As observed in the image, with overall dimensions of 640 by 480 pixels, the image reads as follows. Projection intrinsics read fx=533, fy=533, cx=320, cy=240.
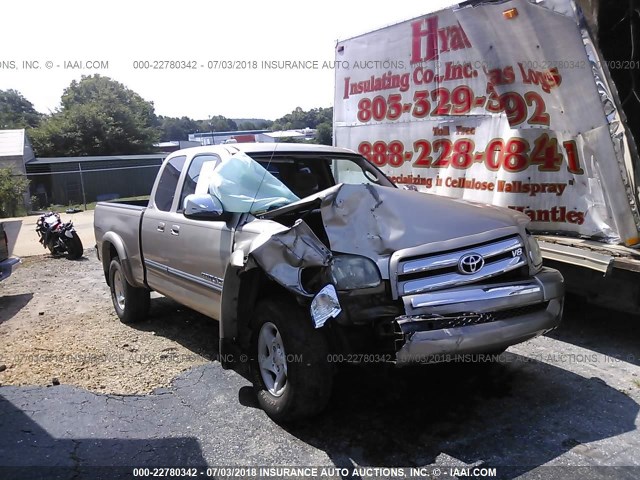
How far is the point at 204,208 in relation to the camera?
4004 millimetres

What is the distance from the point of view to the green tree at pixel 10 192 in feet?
69.4

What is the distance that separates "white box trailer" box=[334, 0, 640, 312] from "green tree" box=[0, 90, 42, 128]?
62.7 metres

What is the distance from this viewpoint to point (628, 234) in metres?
4.75

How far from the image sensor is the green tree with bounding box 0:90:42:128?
61884 millimetres

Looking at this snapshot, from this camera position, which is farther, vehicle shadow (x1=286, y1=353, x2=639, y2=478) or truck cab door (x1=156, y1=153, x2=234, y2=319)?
truck cab door (x1=156, y1=153, x2=234, y2=319)

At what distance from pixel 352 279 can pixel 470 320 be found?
748 mm

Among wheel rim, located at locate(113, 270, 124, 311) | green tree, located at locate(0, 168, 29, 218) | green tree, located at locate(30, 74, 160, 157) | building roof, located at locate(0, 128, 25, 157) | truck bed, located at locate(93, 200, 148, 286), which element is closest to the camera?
truck bed, located at locate(93, 200, 148, 286)

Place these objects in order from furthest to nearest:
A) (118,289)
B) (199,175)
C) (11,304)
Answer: (11,304) < (118,289) < (199,175)

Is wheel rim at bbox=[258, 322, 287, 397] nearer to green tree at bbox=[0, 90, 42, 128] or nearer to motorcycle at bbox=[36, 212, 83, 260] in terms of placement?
motorcycle at bbox=[36, 212, 83, 260]

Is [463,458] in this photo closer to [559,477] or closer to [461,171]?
[559,477]

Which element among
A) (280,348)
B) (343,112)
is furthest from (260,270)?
(343,112)

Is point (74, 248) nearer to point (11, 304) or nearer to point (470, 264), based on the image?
point (11, 304)

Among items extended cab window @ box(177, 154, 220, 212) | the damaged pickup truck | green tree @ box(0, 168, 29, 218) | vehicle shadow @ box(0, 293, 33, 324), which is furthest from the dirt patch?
green tree @ box(0, 168, 29, 218)

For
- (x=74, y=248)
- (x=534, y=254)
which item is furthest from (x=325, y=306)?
(x=74, y=248)
